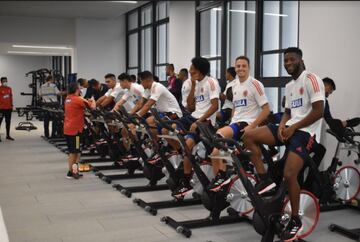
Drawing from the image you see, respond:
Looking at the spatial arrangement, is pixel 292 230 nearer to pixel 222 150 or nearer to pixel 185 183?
pixel 222 150

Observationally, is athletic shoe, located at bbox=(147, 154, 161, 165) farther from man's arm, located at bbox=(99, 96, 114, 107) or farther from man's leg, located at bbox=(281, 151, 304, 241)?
man's arm, located at bbox=(99, 96, 114, 107)

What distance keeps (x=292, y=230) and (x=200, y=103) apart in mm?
1996

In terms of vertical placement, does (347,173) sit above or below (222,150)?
below

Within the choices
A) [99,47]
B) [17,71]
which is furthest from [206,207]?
[17,71]

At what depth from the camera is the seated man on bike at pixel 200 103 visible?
4.50 meters

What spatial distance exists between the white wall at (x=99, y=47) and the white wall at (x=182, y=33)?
16.3 feet

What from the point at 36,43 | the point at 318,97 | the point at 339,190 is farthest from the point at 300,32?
the point at 36,43

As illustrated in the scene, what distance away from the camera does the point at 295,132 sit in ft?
11.0

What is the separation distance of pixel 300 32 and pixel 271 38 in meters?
1.65

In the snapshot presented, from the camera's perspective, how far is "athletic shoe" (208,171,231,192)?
12.6 feet

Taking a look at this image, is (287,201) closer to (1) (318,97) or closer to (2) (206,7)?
(1) (318,97)

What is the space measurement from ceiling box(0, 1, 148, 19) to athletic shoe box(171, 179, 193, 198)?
751 centimetres

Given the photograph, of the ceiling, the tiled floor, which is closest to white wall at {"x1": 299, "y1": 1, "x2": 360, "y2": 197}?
the tiled floor

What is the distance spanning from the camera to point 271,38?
714cm
